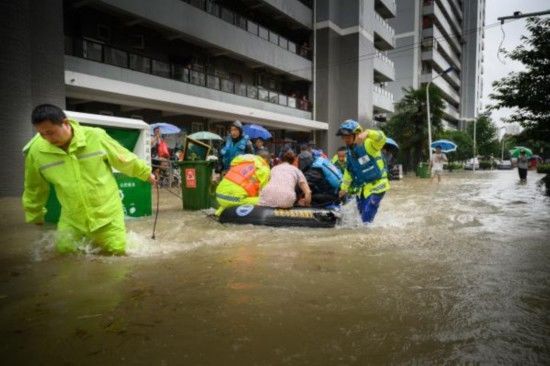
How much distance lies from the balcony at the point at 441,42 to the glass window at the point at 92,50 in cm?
4212

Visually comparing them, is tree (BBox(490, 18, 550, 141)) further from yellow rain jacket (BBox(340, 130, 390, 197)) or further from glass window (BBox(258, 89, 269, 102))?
glass window (BBox(258, 89, 269, 102))

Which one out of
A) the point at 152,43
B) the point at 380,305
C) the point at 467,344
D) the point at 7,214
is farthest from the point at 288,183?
the point at 152,43

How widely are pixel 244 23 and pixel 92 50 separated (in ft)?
29.9

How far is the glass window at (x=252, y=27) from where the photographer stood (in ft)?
69.8

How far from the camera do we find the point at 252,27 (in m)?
21.5

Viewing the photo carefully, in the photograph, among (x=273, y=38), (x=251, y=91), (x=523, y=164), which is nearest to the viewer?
(x=523, y=164)

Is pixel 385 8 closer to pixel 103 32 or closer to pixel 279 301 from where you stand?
pixel 103 32

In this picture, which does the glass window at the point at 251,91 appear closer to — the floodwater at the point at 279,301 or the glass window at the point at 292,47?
the glass window at the point at 292,47

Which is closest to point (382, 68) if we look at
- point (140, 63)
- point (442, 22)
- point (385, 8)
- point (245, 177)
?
point (385, 8)

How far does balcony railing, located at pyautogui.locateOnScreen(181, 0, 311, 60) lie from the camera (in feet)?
61.7

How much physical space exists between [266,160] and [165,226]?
2.09 m


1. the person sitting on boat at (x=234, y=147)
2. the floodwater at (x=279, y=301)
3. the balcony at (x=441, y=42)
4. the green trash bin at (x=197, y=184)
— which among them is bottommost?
the floodwater at (x=279, y=301)

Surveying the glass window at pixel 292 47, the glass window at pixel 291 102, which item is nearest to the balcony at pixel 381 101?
the glass window at pixel 292 47

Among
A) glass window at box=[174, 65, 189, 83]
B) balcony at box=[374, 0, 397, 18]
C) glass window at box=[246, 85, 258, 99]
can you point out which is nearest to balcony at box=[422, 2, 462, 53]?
balcony at box=[374, 0, 397, 18]
